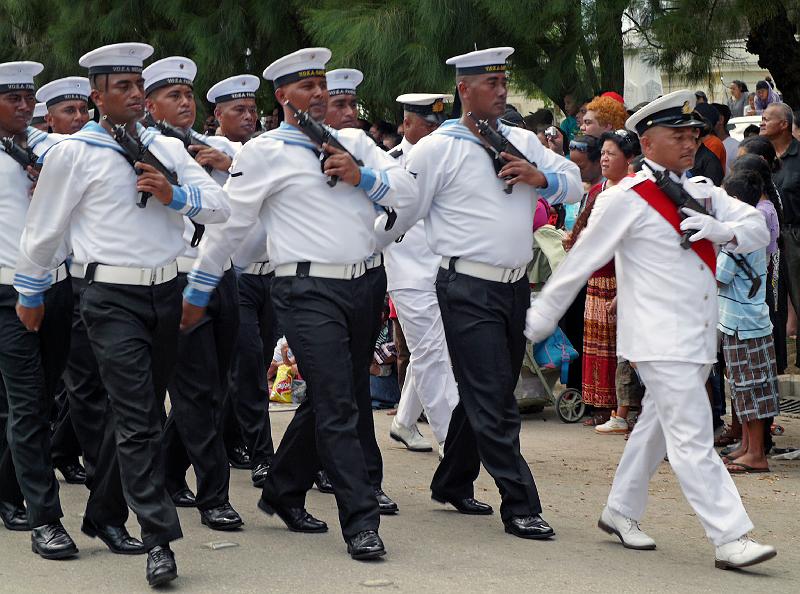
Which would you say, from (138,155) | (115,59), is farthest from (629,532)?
(115,59)

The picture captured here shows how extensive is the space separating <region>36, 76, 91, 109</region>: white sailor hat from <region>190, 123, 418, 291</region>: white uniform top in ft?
8.78

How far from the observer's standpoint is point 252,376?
8438 millimetres

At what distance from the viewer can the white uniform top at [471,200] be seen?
7.14 meters

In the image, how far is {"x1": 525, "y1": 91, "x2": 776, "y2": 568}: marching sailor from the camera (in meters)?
6.37

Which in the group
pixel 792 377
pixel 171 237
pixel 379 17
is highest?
pixel 379 17

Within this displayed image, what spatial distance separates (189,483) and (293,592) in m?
2.67

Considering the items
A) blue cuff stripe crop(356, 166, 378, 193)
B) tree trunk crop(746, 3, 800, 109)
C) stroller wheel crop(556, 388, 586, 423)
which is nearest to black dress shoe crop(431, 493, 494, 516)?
blue cuff stripe crop(356, 166, 378, 193)

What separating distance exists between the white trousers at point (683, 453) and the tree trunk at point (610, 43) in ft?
19.3

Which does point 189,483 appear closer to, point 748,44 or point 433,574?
point 433,574

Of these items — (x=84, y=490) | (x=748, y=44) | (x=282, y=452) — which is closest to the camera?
(x=282, y=452)

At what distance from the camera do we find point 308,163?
6.85m

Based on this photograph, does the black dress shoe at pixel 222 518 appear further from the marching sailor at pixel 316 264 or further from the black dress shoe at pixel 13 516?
the black dress shoe at pixel 13 516

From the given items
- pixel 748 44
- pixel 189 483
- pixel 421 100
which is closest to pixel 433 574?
pixel 189 483

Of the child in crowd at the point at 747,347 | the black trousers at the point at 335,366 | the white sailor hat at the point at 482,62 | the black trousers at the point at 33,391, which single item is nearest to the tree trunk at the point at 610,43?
the child in crowd at the point at 747,347
